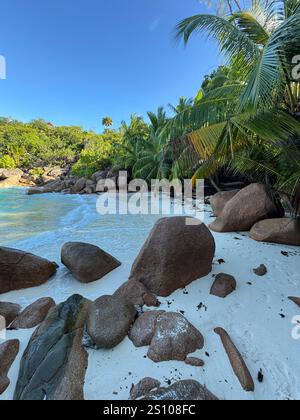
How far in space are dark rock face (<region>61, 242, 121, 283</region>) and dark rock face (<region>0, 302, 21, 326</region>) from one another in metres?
1.06

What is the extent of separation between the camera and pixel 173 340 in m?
2.34

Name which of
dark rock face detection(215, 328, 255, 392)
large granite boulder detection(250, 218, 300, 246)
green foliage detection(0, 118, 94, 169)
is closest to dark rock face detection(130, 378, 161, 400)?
dark rock face detection(215, 328, 255, 392)

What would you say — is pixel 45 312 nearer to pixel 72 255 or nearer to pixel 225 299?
pixel 72 255

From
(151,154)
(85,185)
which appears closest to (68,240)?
(151,154)

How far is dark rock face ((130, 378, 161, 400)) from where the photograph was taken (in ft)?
6.35

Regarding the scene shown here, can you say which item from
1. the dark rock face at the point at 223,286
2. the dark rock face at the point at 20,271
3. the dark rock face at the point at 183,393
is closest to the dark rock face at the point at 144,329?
the dark rock face at the point at 183,393

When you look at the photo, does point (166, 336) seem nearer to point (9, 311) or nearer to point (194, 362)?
point (194, 362)

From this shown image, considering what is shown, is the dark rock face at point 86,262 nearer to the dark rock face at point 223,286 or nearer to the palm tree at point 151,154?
the dark rock face at point 223,286

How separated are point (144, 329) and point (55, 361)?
92cm

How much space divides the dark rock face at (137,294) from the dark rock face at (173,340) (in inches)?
21.4

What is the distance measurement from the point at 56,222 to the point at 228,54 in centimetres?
819

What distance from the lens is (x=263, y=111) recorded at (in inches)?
141
